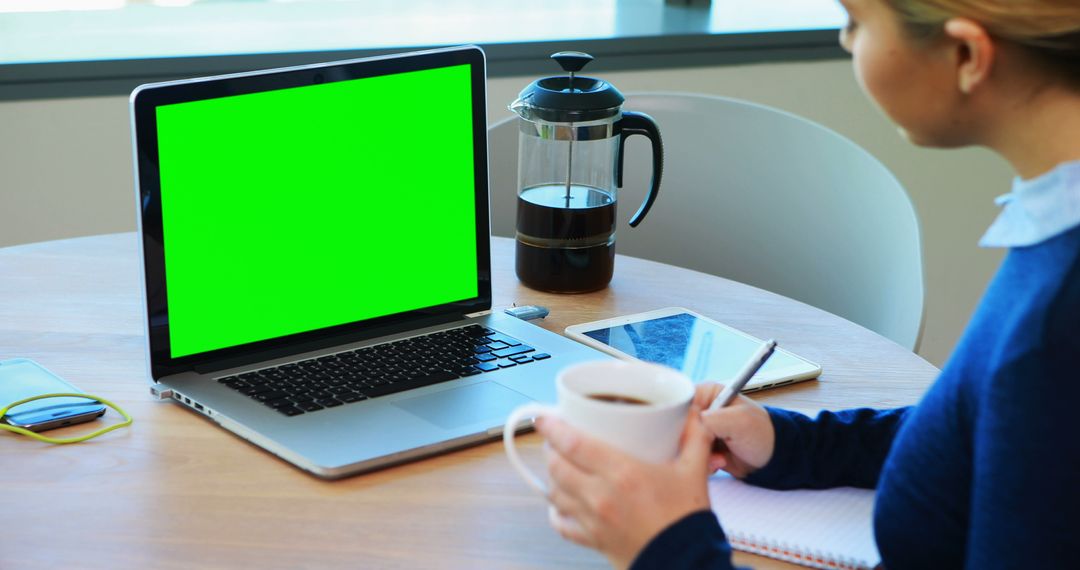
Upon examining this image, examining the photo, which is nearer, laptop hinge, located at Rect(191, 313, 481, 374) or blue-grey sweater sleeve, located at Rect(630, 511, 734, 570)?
blue-grey sweater sleeve, located at Rect(630, 511, 734, 570)

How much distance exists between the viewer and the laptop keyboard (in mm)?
1062

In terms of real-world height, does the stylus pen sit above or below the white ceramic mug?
below

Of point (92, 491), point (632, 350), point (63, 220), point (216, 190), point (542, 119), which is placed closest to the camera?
point (92, 491)

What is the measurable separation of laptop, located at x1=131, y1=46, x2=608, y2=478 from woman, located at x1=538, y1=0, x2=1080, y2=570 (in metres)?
0.29

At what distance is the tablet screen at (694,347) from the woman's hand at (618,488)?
0.40 metres

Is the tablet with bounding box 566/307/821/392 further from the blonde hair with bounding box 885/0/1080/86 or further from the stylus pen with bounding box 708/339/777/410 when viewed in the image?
the blonde hair with bounding box 885/0/1080/86

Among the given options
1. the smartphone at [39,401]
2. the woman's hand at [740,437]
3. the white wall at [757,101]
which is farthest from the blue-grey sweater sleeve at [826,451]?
the white wall at [757,101]

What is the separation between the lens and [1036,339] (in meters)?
0.69

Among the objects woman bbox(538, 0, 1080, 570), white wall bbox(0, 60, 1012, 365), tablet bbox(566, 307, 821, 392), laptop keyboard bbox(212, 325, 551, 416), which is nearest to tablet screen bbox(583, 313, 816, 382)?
tablet bbox(566, 307, 821, 392)

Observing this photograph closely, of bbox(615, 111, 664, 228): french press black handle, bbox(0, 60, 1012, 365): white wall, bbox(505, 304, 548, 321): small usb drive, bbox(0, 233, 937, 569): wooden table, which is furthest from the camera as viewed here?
bbox(0, 60, 1012, 365): white wall

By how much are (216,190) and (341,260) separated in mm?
148

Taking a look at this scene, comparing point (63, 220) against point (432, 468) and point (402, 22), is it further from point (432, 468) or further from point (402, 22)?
point (432, 468)

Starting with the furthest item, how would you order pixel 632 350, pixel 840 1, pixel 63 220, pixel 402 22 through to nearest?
pixel 402 22, pixel 63 220, pixel 632 350, pixel 840 1

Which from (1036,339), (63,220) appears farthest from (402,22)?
(1036,339)
